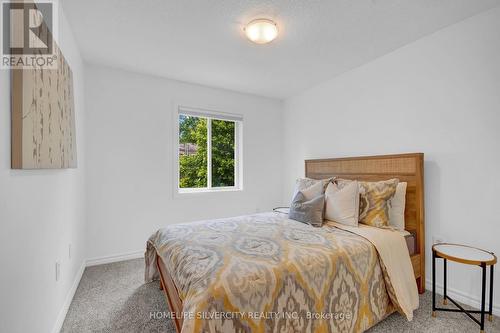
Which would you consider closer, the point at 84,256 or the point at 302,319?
the point at 302,319

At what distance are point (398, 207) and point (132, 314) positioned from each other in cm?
255

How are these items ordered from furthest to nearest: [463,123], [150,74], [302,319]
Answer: [150,74] < [463,123] < [302,319]

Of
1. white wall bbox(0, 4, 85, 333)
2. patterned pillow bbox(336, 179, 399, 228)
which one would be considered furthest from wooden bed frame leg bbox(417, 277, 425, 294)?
white wall bbox(0, 4, 85, 333)

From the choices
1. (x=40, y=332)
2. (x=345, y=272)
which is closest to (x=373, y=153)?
(x=345, y=272)

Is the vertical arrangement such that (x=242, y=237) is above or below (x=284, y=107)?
below

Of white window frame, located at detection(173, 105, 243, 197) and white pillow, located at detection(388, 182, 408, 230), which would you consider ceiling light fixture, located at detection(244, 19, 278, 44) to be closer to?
white window frame, located at detection(173, 105, 243, 197)

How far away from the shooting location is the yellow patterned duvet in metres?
1.21

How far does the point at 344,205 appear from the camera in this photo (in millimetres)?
2266

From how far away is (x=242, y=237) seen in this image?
6.17 feet

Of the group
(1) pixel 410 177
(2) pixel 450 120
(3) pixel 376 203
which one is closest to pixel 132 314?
(3) pixel 376 203

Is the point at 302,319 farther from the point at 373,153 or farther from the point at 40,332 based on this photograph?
the point at 373,153

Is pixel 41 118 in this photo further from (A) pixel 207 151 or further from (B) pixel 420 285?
(B) pixel 420 285

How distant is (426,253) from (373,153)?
1.15 meters
